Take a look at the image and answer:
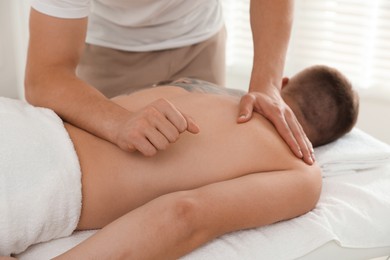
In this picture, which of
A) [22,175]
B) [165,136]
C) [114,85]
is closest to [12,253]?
[22,175]

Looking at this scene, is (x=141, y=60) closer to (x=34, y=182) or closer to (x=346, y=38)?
(x=34, y=182)

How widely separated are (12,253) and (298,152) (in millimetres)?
741

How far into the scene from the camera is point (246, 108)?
1657 millimetres

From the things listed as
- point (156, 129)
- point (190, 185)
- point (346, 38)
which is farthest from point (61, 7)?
point (346, 38)

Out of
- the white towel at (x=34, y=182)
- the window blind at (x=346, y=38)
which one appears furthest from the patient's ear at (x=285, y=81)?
the window blind at (x=346, y=38)

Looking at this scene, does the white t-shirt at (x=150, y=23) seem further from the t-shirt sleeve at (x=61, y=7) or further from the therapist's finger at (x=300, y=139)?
the therapist's finger at (x=300, y=139)

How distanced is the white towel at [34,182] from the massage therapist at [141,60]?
0.14 meters

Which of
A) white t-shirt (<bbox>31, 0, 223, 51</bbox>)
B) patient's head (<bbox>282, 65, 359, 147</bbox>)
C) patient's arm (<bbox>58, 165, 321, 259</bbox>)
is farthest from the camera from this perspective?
white t-shirt (<bbox>31, 0, 223, 51</bbox>)

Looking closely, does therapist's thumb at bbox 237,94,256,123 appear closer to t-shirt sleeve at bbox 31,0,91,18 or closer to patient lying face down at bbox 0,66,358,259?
patient lying face down at bbox 0,66,358,259

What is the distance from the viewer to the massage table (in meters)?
1.47

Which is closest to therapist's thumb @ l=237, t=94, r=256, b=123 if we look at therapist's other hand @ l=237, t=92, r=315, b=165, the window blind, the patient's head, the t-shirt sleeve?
therapist's other hand @ l=237, t=92, r=315, b=165

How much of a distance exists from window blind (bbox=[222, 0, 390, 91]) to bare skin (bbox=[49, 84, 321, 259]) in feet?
5.45

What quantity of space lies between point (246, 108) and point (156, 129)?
12.0 inches

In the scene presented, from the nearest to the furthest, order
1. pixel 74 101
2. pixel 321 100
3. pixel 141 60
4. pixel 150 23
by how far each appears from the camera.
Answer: pixel 74 101, pixel 321 100, pixel 150 23, pixel 141 60
